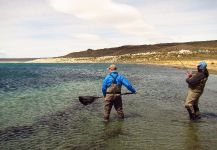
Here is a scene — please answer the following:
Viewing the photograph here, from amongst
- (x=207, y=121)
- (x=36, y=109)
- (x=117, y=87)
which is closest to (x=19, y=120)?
(x=36, y=109)

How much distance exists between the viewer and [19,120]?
16.7m

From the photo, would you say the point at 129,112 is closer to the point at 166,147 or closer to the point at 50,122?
the point at 50,122

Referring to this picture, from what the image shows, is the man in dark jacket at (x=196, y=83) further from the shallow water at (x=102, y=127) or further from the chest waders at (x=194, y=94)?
the shallow water at (x=102, y=127)

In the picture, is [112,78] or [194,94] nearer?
[112,78]

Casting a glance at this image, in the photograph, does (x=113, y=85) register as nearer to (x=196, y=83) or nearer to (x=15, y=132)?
(x=196, y=83)

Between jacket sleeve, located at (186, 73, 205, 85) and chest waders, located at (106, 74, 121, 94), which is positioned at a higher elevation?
jacket sleeve, located at (186, 73, 205, 85)

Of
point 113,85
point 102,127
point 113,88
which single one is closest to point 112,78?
point 113,85

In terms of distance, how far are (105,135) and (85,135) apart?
2.56 feet

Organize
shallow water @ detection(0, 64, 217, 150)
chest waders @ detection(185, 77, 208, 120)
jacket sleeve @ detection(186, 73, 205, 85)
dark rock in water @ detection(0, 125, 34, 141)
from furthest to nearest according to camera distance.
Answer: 1. chest waders @ detection(185, 77, 208, 120)
2. jacket sleeve @ detection(186, 73, 205, 85)
3. dark rock in water @ detection(0, 125, 34, 141)
4. shallow water @ detection(0, 64, 217, 150)

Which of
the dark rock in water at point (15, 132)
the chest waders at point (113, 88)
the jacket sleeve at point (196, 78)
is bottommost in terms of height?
the dark rock in water at point (15, 132)

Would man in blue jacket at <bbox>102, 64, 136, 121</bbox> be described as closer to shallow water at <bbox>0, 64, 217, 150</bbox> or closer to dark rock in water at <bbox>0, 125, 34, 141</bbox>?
shallow water at <bbox>0, 64, 217, 150</bbox>

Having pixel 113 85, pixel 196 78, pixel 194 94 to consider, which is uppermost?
pixel 196 78

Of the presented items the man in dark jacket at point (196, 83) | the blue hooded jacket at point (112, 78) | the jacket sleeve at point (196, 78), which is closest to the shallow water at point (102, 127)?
the man in dark jacket at point (196, 83)

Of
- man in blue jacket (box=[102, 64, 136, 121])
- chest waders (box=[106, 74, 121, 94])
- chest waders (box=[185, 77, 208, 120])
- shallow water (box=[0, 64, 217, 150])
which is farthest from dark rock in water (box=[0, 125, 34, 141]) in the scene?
chest waders (box=[185, 77, 208, 120])
